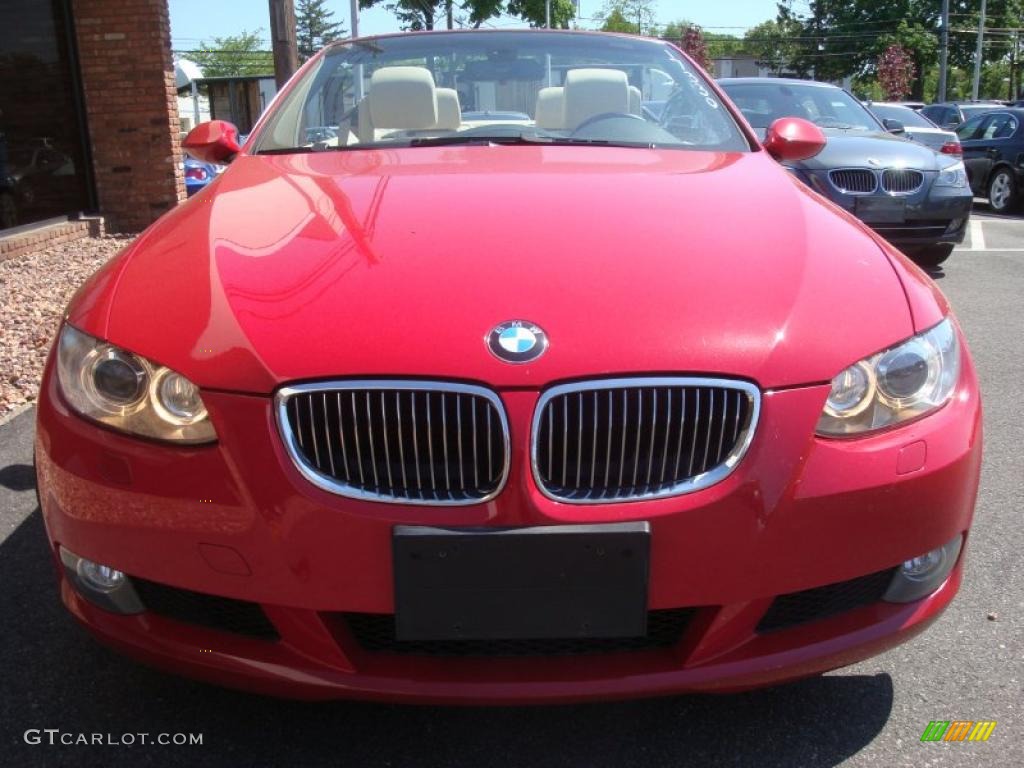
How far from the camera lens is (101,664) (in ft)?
7.95

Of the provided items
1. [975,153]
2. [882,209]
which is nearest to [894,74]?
[975,153]

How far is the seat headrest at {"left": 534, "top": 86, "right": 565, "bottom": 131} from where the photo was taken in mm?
3370

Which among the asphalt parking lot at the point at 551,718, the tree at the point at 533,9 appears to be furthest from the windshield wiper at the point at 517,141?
the tree at the point at 533,9

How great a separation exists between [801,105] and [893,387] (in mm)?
8067

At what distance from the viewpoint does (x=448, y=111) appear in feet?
10.9

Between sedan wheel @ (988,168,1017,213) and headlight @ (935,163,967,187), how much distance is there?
6.60m

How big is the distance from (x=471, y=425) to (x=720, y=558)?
19.6 inches

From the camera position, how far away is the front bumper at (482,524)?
175 cm

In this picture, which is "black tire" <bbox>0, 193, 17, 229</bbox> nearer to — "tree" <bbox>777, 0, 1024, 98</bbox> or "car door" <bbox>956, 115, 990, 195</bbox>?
"car door" <bbox>956, 115, 990, 195</bbox>

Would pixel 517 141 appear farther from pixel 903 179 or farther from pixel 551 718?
pixel 903 179

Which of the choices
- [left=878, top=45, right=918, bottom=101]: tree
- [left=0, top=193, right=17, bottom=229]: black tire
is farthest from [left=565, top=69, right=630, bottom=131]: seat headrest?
[left=878, top=45, right=918, bottom=101]: tree

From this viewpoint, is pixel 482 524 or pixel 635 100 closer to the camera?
pixel 482 524

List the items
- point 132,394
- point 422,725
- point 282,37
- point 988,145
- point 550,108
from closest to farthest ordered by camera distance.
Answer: point 132,394, point 422,725, point 550,108, point 282,37, point 988,145

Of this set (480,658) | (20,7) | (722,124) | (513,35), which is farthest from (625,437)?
(20,7)
